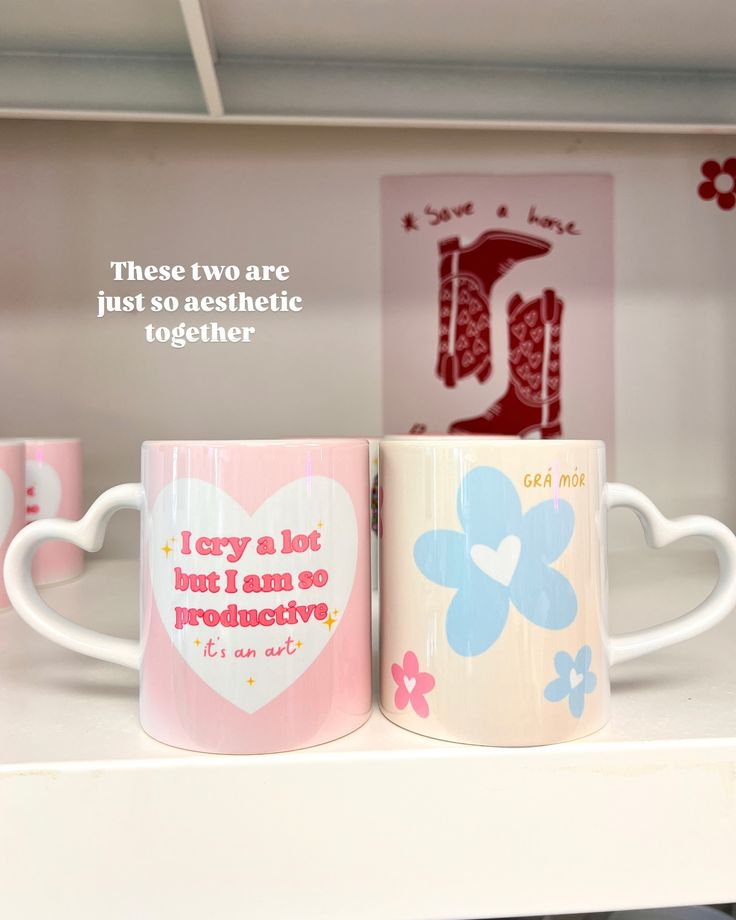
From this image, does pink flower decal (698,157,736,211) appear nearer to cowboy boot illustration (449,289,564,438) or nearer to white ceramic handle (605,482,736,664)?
cowboy boot illustration (449,289,564,438)

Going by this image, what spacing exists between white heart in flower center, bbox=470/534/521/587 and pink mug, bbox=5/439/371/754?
0.06 m

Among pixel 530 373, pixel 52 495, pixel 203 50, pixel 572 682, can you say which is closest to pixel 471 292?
pixel 530 373

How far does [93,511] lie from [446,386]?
564mm

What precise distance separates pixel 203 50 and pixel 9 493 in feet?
1.24

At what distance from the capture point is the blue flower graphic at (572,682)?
35cm

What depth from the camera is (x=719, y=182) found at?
36.0 inches

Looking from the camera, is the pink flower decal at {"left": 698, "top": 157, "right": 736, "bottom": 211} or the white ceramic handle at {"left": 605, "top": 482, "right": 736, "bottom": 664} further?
the pink flower decal at {"left": 698, "top": 157, "right": 736, "bottom": 211}

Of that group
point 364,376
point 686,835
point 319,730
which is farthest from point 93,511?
point 364,376

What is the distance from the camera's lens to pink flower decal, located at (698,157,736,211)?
2.99 feet

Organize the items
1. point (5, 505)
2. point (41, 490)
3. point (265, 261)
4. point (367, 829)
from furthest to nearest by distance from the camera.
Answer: point (265, 261) < point (41, 490) < point (5, 505) < point (367, 829)

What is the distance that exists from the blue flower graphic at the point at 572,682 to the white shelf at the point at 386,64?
21.7 inches

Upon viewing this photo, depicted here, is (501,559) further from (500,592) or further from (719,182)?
(719,182)

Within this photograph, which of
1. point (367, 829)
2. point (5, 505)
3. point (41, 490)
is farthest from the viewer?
point (41, 490)

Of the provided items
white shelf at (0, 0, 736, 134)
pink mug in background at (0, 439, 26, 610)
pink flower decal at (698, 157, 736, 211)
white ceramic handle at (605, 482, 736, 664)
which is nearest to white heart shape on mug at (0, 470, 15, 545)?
pink mug in background at (0, 439, 26, 610)
